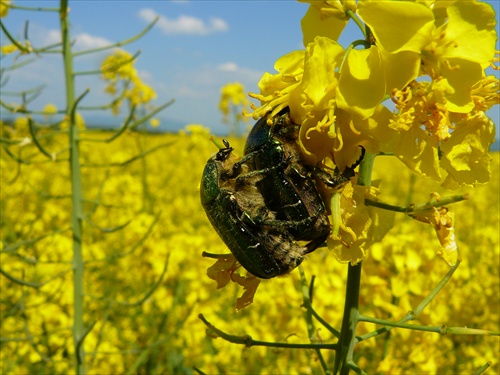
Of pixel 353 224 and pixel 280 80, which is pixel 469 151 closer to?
pixel 353 224

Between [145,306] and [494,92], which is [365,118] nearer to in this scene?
[494,92]

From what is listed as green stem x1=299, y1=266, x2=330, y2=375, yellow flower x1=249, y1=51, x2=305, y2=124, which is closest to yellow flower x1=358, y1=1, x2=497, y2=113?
yellow flower x1=249, y1=51, x2=305, y2=124

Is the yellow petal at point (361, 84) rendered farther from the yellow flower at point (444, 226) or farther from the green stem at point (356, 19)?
the yellow flower at point (444, 226)

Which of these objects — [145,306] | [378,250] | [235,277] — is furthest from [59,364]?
[235,277]

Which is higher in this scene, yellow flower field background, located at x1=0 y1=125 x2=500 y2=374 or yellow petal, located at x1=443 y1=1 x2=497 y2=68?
yellow petal, located at x1=443 y1=1 x2=497 y2=68


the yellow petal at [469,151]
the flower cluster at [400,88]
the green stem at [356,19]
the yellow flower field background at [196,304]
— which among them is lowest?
the yellow flower field background at [196,304]

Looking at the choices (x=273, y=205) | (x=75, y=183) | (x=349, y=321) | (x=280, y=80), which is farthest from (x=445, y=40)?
(x=75, y=183)

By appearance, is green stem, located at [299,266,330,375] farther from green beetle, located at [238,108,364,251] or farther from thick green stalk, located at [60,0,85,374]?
thick green stalk, located at [60,0,85,374]

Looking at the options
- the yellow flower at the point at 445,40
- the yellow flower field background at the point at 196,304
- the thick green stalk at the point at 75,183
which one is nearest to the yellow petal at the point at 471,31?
the yellow flower at the point at 445,40

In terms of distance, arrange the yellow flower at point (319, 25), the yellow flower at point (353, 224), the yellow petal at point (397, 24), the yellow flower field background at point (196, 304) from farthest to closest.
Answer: the yellow flower field background at point (196, 304) < the yellow flower at point (319, 25) < the yellow flower at point (353, 224) < the yellow petal at point (397, 24)
